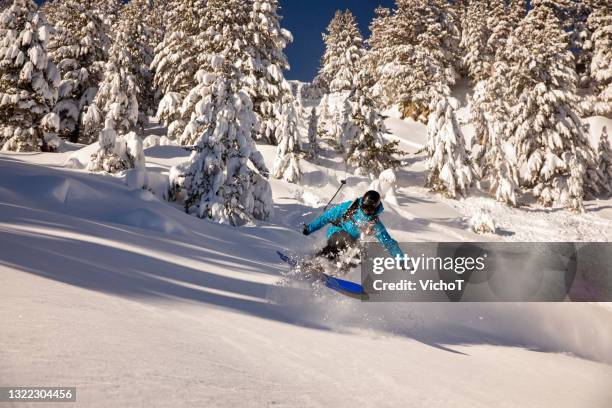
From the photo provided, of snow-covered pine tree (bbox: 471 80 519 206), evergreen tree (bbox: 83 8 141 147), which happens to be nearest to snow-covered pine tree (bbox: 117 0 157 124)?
evergreen tree (bbox: 83 8 141 147)

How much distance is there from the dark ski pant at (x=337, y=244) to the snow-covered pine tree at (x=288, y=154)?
50.3 feet

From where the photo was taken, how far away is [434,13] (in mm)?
42969

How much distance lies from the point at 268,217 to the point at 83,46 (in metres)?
21.7

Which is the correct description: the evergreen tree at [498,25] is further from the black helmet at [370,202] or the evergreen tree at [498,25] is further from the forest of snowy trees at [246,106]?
the black helmet at [370,202]

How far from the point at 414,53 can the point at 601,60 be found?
19255 millimetres

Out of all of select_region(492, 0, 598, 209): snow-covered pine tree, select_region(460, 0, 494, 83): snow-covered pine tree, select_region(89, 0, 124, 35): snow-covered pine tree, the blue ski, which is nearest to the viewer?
the blue ski

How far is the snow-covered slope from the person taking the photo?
222cm

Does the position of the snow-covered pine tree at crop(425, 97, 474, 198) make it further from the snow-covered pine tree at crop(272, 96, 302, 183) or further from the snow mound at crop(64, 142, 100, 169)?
the snow mound at crop(64, 142, 100, 169)

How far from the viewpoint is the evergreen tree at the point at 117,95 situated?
25.3m

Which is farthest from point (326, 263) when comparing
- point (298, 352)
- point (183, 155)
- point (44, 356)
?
point (183, 155)

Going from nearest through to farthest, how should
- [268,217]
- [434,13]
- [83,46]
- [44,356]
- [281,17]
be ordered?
[44,356] < [268,217] < [83,46] < [281,17] < [434,13]

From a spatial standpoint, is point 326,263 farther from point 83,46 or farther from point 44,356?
point 83,46

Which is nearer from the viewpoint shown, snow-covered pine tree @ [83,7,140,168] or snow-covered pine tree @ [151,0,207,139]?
snow-covered pine tree @ [83,7,140,168]

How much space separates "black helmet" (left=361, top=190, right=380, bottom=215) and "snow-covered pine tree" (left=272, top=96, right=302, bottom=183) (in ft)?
51.9
